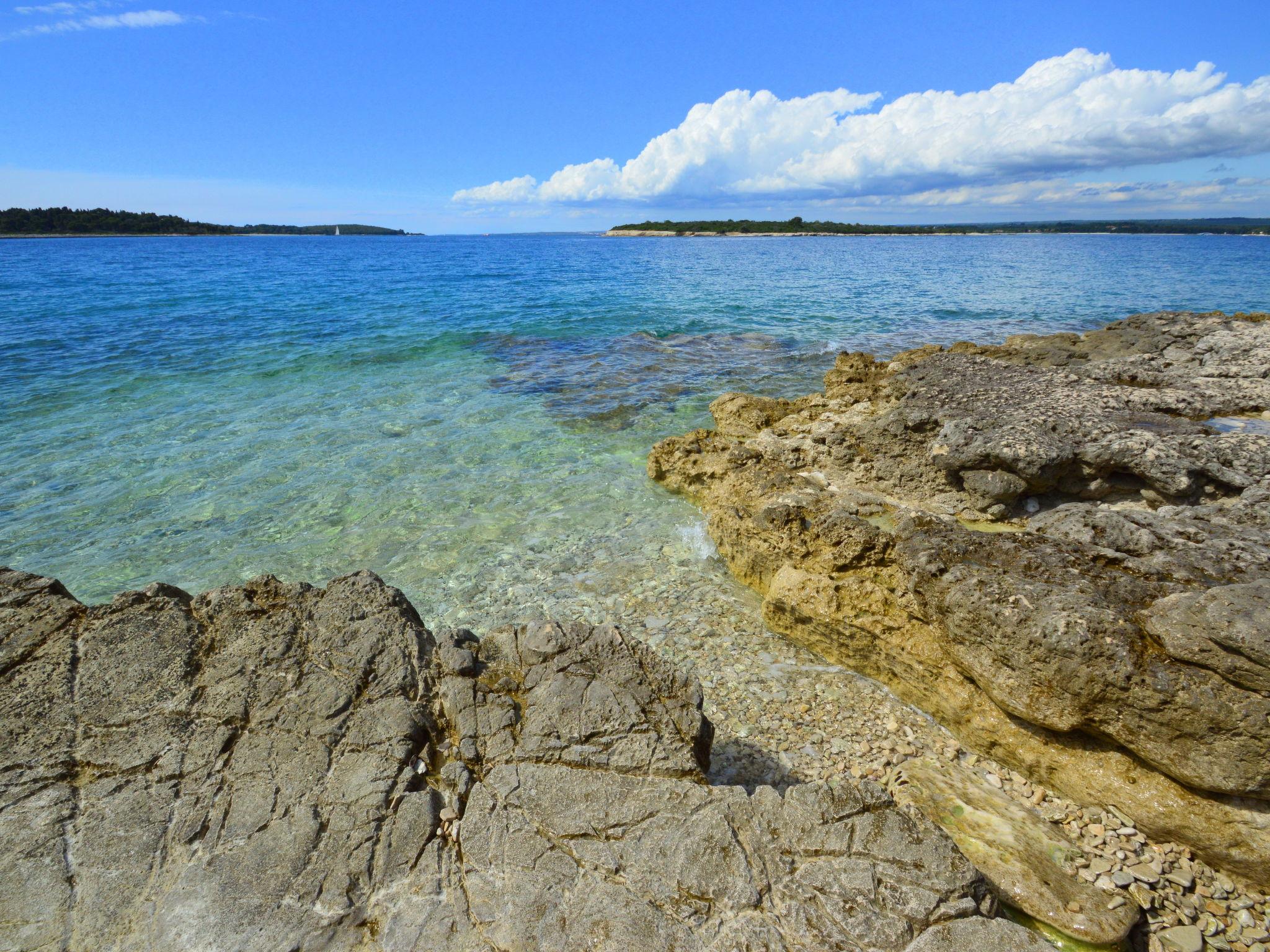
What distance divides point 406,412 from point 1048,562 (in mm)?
11992

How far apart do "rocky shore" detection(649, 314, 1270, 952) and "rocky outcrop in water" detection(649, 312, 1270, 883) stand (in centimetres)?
2

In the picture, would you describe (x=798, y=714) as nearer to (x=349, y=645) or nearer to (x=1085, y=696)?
(x=1085, y=696)

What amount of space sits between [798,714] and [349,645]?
3.36m

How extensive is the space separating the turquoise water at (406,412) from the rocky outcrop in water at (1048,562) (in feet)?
5.48

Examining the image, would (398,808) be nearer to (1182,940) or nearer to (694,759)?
(694,759)

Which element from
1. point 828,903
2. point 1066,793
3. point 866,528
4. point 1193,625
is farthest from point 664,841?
point 866,528

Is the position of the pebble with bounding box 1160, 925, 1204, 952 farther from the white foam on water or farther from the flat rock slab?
the white foam on water

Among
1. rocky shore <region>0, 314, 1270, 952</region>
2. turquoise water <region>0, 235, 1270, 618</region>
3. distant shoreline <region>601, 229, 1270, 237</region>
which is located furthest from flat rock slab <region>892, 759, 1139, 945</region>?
distant shoreline <region>601, 229, 1270, 237</region>

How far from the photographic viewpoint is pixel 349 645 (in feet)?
13.1

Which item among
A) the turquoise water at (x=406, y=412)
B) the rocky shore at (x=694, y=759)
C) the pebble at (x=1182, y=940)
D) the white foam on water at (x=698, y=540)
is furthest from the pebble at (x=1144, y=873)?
the white foam on water at (x=698, y=540)

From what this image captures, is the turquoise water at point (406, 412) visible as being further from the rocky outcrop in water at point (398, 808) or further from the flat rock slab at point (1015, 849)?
the flat rock slab at point (1015, 849)

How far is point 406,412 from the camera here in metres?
13.5

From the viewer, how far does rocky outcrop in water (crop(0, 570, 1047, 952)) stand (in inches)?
108

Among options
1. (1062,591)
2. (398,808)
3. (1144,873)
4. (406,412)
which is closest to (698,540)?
(1062,591)
